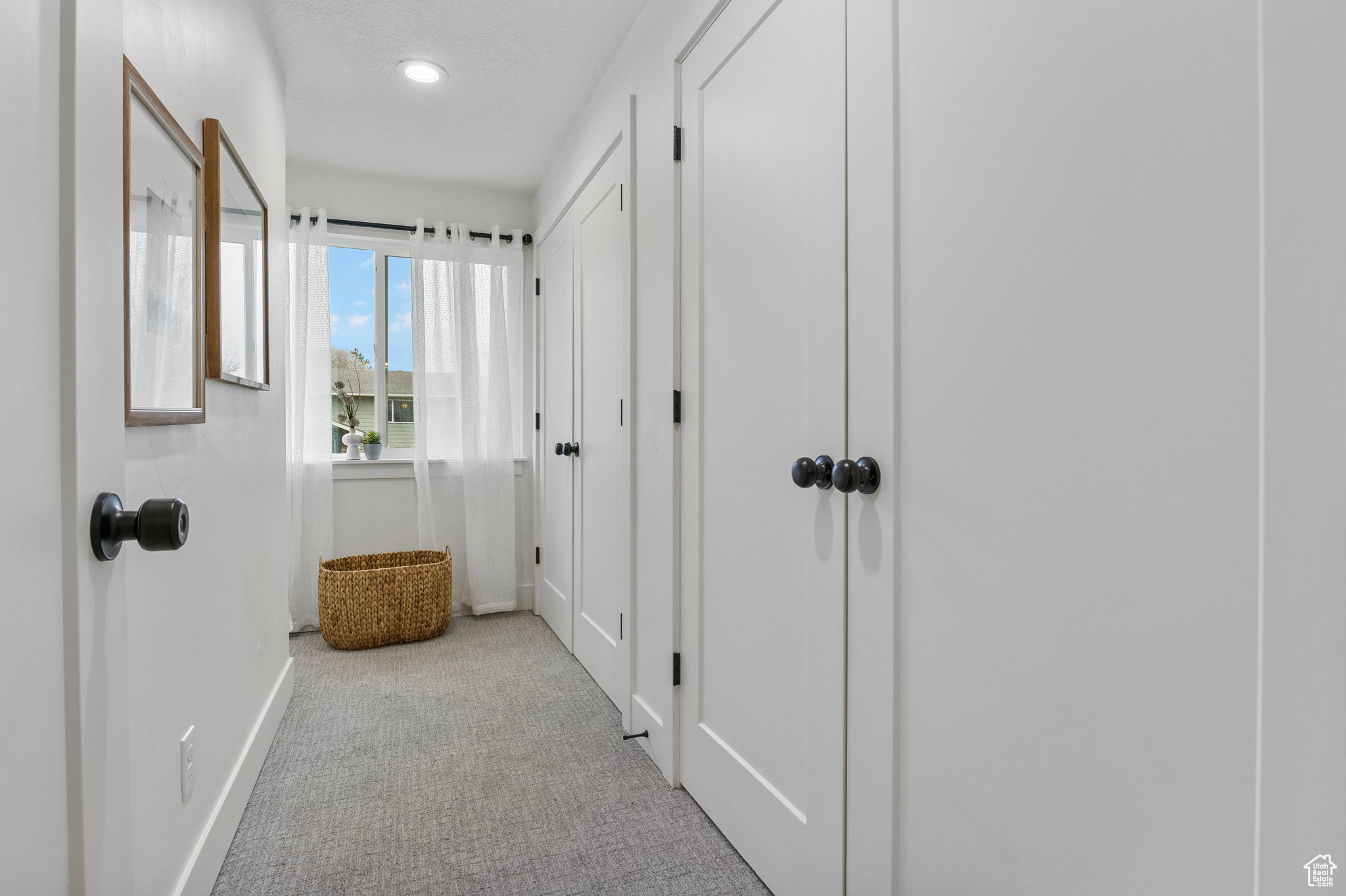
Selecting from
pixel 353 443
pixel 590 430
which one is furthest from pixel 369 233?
pixel 590 430

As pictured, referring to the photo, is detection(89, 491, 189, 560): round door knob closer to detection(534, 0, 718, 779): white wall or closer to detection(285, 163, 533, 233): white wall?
detection(534, 0, 718, 779): white wall

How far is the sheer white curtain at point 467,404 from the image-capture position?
12.0 feet

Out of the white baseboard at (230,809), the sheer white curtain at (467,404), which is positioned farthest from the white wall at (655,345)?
the sheer white curtain at (467,404)

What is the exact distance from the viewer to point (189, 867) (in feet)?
4.54

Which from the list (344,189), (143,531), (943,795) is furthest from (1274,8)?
(344,189)

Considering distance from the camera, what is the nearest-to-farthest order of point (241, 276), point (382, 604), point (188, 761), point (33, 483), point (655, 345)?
1. point (33, 483)
2. point (188, 761)
3. point (241, 276)
4. point (655, 345)
5. point (382, 604)

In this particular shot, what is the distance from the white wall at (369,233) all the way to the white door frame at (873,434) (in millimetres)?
2941

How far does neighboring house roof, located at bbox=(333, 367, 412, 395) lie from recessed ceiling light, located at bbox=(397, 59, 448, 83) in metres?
1.68

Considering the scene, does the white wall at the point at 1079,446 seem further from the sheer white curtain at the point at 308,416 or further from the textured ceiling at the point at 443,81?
the sheer white curtain at the point at 308,416

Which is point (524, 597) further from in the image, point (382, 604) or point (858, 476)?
point (858, 476)

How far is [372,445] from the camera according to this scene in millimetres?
3701

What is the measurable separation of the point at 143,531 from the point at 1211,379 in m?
1.04

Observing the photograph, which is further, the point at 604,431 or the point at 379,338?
the point at 379,338

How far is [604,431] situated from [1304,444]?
219 centimetres
